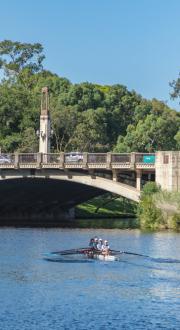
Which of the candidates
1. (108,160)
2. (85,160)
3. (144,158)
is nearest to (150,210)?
(144,158)

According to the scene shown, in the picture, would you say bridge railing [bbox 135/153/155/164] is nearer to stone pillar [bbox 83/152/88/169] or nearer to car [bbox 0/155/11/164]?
stone pillar [bbox 83/152/88/169]

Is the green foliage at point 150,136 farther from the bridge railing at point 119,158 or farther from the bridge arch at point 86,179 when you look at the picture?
the bridge railing at point 119,158

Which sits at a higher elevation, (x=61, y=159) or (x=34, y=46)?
(x=34, y=46)

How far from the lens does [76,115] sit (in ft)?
491

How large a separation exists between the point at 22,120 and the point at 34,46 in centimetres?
4214

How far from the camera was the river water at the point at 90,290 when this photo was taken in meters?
42.7

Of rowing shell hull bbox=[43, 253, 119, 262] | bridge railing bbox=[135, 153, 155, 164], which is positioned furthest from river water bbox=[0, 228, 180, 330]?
bridge railing bbox=[135, 153, 155, 164]

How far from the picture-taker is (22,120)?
142250mm

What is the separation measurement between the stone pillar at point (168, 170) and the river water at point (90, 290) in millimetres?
16490

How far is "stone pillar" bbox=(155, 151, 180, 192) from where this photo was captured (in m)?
91.7

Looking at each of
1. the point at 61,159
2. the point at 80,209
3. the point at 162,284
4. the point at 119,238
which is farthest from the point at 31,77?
the point at 162,284

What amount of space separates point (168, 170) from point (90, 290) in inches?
1677

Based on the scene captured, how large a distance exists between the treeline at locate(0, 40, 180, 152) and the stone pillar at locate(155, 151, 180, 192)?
44931 millimetres

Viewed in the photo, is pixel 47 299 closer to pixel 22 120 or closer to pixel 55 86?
pixel 22 120
